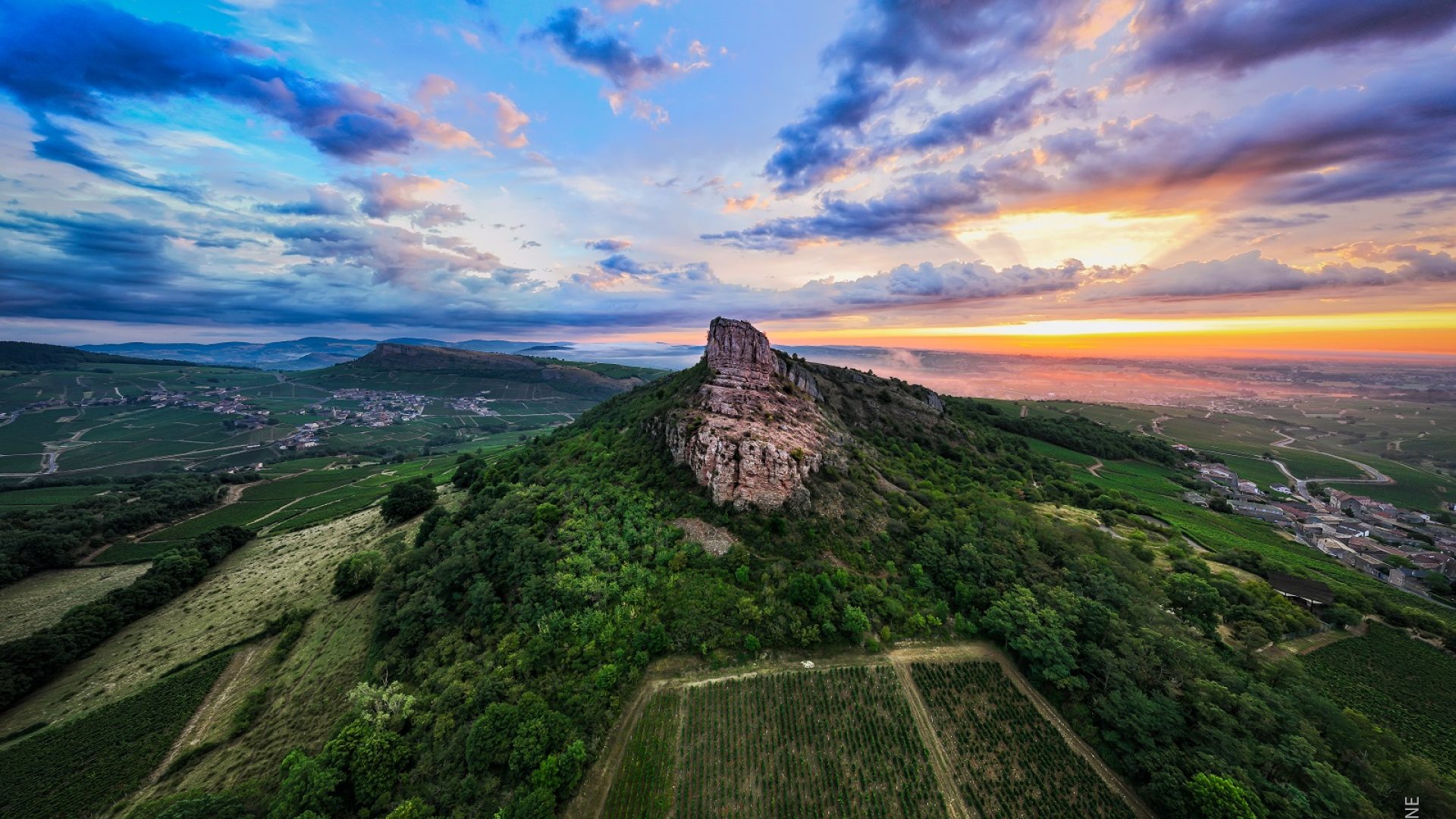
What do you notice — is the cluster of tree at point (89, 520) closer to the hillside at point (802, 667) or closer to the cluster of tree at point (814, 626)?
the hillside at point (802, 667)

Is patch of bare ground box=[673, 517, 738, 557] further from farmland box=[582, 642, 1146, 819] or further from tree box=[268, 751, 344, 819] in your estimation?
tree box=[268, 751, 344, 819]

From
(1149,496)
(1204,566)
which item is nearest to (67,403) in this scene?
(1204,566)

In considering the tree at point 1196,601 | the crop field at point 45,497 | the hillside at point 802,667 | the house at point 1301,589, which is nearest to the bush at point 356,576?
the hillside at point 802,667

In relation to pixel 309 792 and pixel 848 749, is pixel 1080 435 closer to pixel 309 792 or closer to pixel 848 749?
pixel 848 749

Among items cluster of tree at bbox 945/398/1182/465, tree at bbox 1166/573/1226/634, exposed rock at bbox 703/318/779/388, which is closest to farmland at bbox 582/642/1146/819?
tree at bbox 1166/573/1226/634

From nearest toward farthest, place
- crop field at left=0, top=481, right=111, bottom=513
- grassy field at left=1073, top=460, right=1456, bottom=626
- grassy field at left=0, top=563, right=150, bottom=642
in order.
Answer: grassy field at left=1073, top=460, right=1456, bottom=626 → grassy field at left=0, top=563, right=150, bottom=642 → crop field at left=0, top=481, right=111, bottom=513
